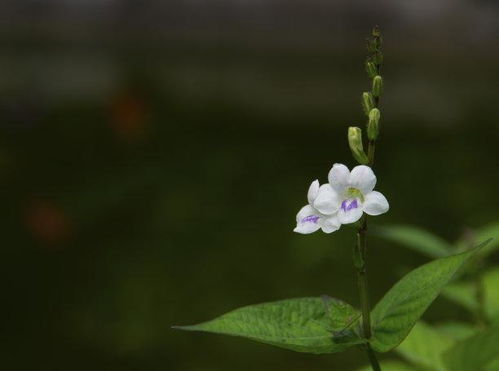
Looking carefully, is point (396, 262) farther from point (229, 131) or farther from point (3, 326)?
point (229, 131)

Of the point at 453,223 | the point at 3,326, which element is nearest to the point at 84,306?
the point at 3,326

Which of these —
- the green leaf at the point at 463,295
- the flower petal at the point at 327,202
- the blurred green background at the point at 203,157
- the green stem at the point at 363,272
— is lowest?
the green stem at the point at 363,272

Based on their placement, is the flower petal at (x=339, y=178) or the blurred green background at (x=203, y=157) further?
the blurred green background at (x=203, y=157)

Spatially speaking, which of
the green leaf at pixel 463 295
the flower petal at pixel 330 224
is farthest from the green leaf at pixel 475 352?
the green leaf at pixel 463 295

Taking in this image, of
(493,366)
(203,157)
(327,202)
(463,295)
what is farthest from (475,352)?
(203,157)

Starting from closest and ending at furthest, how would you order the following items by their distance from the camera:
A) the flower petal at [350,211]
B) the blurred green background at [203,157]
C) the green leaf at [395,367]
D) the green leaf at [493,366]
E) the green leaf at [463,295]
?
the flower petal at [350,211]
the green leaf at [493,366]
the green leaf at [395,367]
the green leaf at [463,295]
the blurred green background at [203,157]

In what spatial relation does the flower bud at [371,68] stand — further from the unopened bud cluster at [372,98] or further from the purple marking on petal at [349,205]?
the purple marking on petal at [349,205]

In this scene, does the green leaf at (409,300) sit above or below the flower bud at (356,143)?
below

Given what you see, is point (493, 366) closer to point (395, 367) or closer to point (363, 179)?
point (395, 367)
